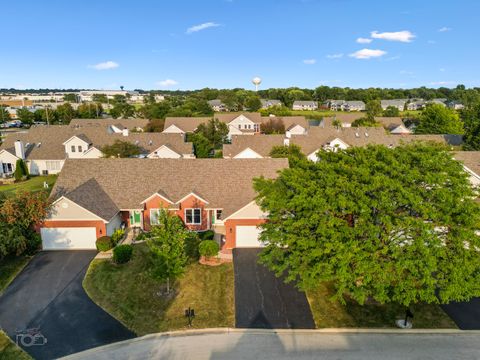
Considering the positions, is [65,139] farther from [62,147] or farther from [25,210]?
[25,210]

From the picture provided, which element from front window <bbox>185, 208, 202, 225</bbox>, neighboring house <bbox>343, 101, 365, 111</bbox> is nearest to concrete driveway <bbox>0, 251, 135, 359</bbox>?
front window <bbox>185, 208, 202, 225</bbox>

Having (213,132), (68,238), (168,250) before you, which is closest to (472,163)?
(168,250)

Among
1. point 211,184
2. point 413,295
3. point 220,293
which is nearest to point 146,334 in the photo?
point 220,293

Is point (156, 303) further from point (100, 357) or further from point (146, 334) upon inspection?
point (100, 357)

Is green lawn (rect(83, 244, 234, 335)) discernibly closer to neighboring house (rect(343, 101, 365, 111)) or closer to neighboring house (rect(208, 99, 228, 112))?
neighboring house (rect(208, 99, 228, 112))

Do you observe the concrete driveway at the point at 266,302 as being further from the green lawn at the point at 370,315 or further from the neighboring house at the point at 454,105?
the neighboring house at the point at 454,105

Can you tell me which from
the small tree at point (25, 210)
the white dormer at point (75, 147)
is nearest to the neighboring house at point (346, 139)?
the white dormer at point (75, 147)

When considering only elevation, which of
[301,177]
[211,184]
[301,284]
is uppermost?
[301,177]
